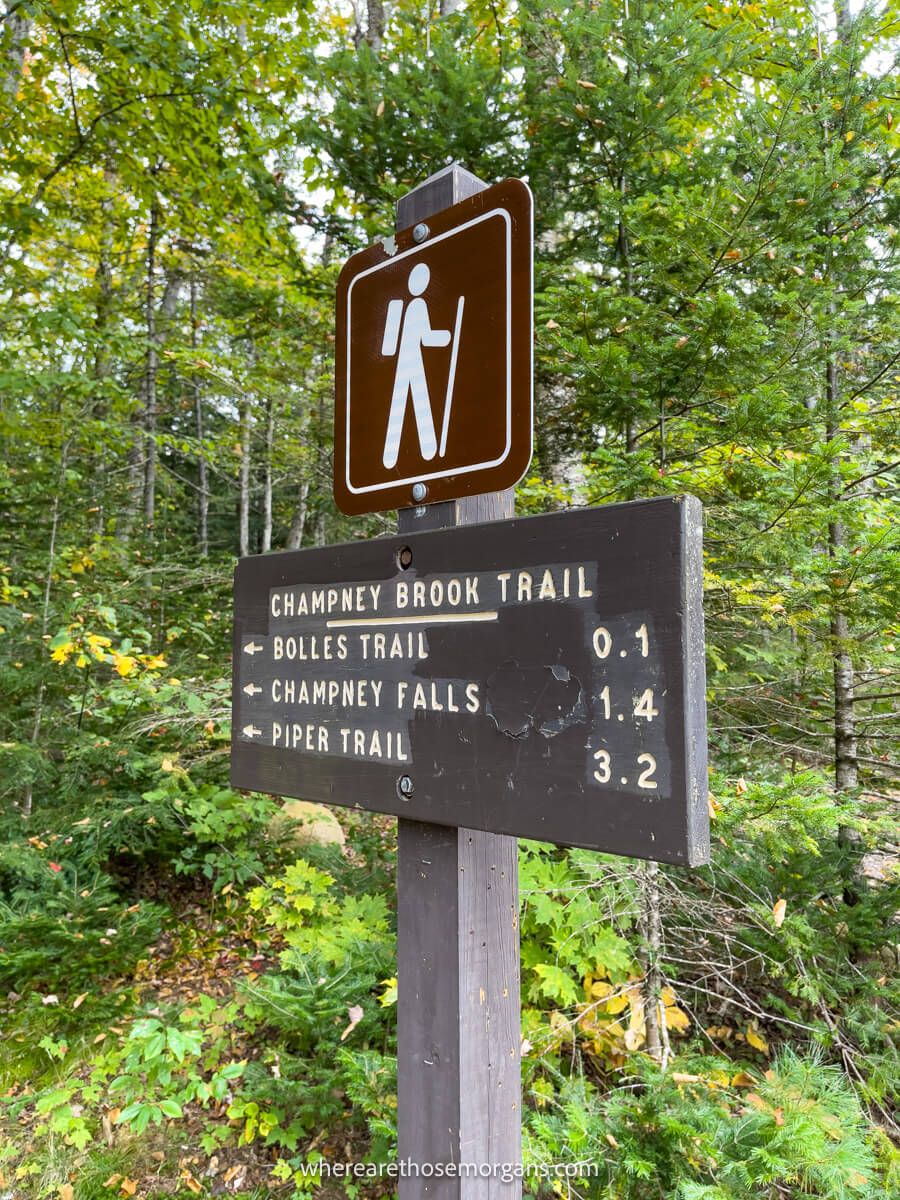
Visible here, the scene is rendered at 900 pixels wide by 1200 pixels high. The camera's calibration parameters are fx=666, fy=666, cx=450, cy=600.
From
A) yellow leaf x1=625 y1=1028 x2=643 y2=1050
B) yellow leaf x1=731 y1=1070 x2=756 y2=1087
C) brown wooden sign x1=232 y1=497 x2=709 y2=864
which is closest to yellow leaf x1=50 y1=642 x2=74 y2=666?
brown wooden sign x1=232 y1=497 x2=709 y2=864

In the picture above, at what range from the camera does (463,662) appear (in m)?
1.17

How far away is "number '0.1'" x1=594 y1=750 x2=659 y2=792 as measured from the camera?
91 cm

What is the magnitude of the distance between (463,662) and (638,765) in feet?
1.19

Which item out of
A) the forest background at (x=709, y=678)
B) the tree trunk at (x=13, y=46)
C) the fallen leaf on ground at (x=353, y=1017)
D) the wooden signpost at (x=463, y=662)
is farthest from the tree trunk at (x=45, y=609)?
the wooden signpost at (x=463, y=662)

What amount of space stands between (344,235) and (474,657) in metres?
4.77

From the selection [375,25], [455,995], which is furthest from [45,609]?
[375,25]

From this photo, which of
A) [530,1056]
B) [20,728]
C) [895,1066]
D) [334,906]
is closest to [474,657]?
[530,1056]

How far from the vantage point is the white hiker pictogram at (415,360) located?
1.33 meters

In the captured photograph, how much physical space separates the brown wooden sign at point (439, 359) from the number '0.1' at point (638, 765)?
1.63 feet

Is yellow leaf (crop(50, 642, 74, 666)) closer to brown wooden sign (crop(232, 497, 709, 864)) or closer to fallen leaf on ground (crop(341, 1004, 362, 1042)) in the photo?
fallen leaf on ground (crop(341, 1004, 362, 1042))

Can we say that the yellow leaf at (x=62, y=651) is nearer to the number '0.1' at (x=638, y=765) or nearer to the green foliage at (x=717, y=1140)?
the green foliage at (x=717, y=1140)

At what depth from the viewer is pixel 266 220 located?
546 centimetres

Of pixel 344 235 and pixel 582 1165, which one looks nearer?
pixel 582 1165

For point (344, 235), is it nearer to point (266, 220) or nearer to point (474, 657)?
point (266, 220)
